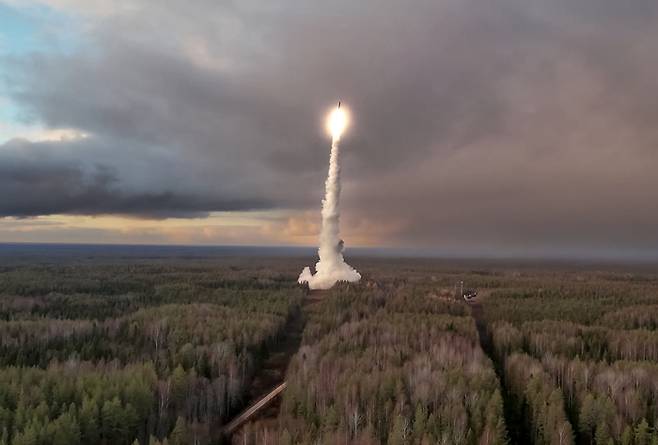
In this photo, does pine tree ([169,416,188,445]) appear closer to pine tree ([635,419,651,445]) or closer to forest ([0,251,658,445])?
forest ([0,251,658,445])

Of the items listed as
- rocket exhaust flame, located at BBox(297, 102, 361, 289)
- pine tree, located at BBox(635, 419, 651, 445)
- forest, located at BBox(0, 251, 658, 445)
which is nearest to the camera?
pine tree, located at BBox(635, 419, 651, 445)

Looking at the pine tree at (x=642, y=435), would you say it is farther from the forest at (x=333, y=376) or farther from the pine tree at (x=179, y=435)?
the pine tree at (x=179, y=435)

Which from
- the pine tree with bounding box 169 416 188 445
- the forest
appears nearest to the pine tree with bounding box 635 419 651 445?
the forest

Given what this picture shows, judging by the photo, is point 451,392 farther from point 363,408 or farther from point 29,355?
point 29,355

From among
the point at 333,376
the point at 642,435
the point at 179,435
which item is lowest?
the point at 179,435

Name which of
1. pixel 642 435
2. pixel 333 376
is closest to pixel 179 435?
pixel 333 376

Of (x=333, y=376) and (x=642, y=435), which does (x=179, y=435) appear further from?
(x=642, y=435)

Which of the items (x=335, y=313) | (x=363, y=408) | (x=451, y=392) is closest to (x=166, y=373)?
(x=363, y=408)

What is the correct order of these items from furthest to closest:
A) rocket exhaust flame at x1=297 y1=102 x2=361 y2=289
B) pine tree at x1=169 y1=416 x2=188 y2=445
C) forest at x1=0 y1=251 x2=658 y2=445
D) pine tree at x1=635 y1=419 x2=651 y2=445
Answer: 1. rocket exhaust flame at x1=297 y1=102 x2=361 y2=289
2. forest at x1=0 y1=251 x2=658 y2=445
3. pine tree at x1=635 y1=419 x2=651 y2=445
4. pine tree at x1=169 y1=416 x2=188 y2=445

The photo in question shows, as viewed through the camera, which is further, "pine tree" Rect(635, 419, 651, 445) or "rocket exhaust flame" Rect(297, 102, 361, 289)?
"rocket exhaust flame" Rect(297, 102, 361, 289)
